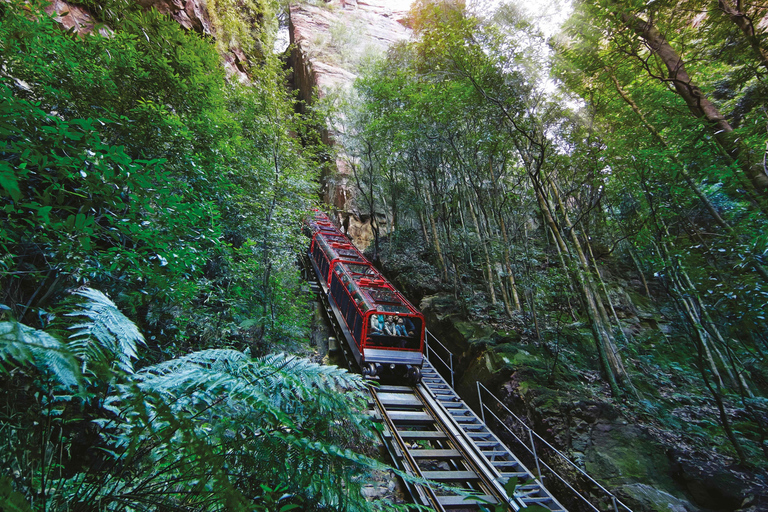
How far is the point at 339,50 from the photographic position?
1012 inches

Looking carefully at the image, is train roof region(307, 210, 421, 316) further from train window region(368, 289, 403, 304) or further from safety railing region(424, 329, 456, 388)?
safety railing region(424, 329, 456, 388)

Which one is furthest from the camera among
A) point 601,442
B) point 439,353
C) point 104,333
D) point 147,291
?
point 439,353

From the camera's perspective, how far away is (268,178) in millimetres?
7777

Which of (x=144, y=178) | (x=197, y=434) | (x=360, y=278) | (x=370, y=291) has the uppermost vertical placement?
(x=360, y=278)

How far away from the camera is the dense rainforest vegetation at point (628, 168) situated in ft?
14.9

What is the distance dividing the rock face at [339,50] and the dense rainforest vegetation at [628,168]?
6146 mm

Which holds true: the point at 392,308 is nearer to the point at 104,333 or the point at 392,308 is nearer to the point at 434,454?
the point at 434,454

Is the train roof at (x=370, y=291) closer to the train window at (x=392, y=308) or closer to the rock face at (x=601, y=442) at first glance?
the train window at (x=392, y=308)

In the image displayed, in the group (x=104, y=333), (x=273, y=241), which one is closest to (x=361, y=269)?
(x=273, y=241)

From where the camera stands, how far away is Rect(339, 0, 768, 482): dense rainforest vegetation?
4527mm

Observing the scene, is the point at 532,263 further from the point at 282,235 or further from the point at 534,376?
the point at 282,235

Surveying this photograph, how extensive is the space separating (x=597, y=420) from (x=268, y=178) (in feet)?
28.2

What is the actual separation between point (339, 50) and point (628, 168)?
24.4 m

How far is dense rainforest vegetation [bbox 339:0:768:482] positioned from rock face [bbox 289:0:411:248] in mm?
6146
